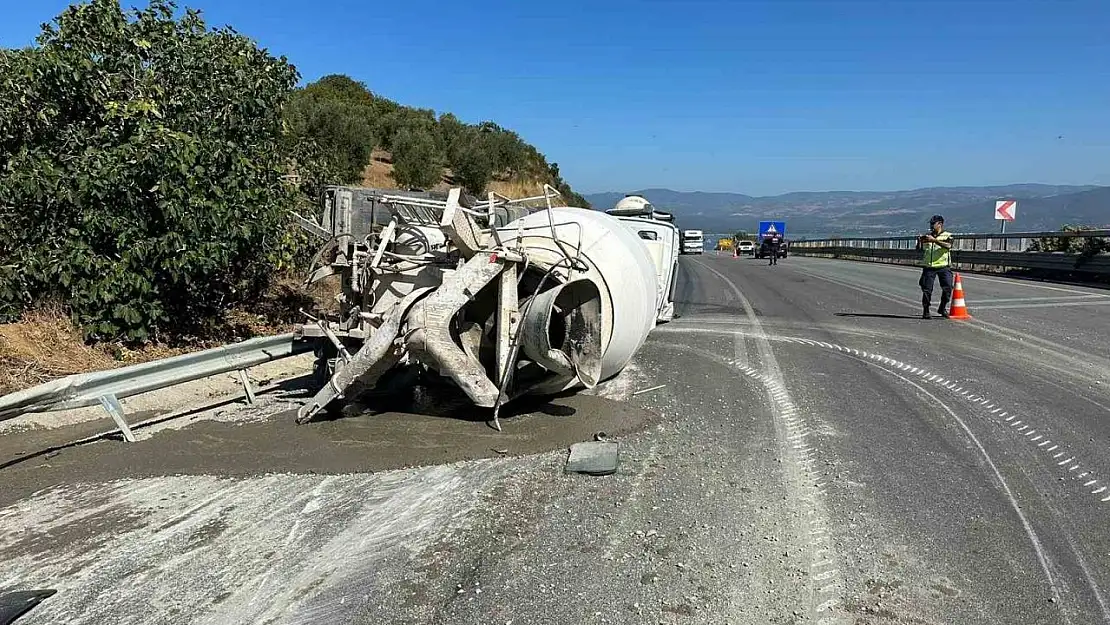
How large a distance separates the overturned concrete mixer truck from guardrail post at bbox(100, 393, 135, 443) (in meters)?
1.28

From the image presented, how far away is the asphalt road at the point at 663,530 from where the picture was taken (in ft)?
11.8

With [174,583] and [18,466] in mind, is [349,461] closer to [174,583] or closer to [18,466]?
[174,583]

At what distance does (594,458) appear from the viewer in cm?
556

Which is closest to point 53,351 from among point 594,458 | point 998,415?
point 594,458

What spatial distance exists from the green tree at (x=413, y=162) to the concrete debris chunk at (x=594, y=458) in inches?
1160

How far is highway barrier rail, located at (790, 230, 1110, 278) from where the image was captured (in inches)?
844

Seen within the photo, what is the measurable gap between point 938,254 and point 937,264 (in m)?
0.25

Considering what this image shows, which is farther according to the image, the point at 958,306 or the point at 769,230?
the point at 769,230

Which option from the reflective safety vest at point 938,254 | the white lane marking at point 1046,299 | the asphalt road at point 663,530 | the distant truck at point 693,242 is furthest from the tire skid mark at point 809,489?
the distant truck at point 693,242

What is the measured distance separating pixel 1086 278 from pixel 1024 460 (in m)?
19.3

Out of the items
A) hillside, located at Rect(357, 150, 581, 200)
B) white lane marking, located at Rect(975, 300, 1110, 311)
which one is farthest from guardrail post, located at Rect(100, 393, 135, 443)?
hillside, located at Rect(357, 150, 581, 200)

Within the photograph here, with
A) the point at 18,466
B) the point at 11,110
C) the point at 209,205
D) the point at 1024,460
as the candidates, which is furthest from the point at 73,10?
the point at 1024,460

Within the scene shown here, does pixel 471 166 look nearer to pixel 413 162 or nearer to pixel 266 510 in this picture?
pixel 413 162

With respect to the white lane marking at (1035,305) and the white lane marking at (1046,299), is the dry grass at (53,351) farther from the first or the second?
the white lane marking at (1046,299)
